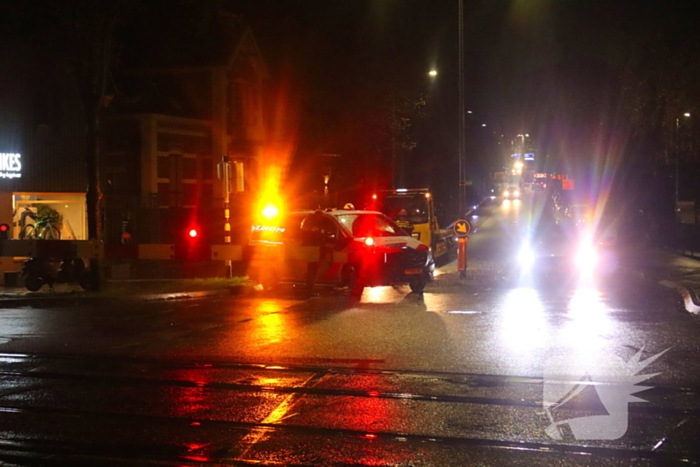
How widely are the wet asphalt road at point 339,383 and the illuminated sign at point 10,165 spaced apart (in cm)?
912

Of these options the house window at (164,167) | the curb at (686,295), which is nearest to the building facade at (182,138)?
the house window at (164,167)

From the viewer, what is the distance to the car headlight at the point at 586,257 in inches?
870

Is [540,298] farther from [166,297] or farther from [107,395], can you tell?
[107,395]

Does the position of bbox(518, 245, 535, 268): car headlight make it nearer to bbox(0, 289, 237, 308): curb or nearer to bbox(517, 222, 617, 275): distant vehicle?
bbox(517, 222, 617, 275): distant vehicle

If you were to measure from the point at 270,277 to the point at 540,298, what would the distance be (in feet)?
17.9

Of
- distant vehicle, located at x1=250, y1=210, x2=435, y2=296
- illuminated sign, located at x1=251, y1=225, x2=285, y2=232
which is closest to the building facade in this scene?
illuminated sign, located at x1=251, y1=225, x2=285, y2=232

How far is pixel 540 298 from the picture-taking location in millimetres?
14648

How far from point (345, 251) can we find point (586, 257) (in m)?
11.9

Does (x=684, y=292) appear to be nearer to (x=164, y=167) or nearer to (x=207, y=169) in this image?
(x=164, y=167)

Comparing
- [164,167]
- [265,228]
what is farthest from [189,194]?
[265,228]

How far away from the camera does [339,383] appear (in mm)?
7766

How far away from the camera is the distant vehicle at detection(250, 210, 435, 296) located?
1513cm

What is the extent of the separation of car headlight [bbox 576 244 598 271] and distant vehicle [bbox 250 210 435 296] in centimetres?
777

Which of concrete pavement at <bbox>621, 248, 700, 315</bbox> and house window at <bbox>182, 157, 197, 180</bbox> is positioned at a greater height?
house window at <bbox>182, 157, 197, 180</bbox>
